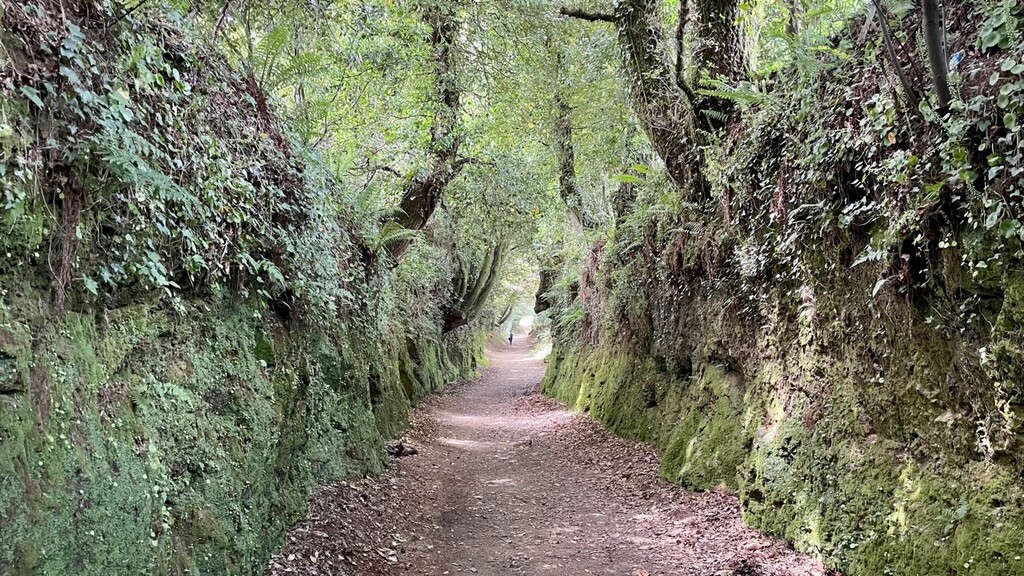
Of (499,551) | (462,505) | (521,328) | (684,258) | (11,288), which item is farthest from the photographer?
(521,328)

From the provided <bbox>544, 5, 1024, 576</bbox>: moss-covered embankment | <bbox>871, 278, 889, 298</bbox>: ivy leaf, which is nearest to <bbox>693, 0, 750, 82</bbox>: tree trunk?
<bbox>544, 5, 1024, 576</bbox>: moss-covered embankment

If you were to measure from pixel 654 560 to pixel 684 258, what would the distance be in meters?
4.60

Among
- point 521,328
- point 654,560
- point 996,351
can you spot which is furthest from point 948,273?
point 521,328

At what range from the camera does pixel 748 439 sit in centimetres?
625

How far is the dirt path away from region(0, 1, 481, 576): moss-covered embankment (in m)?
0.62

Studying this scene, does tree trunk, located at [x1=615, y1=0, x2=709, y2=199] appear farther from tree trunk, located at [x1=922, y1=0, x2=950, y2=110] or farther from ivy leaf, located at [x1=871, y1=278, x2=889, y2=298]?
tree trunk, located at [x1=922, y1=0, x2=950, y2=110]

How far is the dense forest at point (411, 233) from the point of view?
3.12m

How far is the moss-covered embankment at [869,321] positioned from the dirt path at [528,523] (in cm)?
50

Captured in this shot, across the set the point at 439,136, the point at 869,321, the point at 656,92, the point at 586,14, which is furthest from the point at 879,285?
the point at 439,136

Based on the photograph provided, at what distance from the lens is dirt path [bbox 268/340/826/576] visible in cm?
500

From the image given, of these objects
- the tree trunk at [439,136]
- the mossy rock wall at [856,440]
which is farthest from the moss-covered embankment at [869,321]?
the tree trunk at [439,136]

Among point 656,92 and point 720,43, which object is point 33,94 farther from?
point 720,43

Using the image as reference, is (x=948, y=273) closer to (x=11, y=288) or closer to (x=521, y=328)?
(x=11, y=288)

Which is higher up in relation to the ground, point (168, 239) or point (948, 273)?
point (168, 239)
